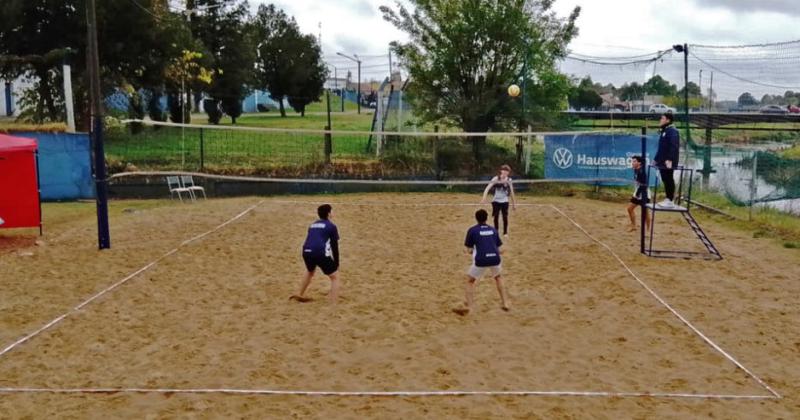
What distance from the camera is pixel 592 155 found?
68.2 feet

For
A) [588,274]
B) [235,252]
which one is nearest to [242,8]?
[235,252]

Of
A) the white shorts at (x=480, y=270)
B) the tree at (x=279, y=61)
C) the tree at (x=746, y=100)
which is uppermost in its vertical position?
the tree at (x=279, y=61)

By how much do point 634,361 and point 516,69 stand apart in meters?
17.1

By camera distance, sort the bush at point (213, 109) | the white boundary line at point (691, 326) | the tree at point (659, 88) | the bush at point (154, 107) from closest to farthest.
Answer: the white boundary line at point (691, 326) → the tree at point (659, 88) → the bush at point (154, 107) → the bush at point (213, 109)

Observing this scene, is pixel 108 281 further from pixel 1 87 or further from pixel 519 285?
pixel 1 87

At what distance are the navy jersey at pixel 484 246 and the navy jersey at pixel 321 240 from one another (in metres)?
1.74

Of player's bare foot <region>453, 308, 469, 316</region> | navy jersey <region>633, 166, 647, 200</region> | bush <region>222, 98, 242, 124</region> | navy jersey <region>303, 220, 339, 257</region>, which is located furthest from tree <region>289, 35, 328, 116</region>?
player's bare foot <region>453, 308, 469, 316</region>

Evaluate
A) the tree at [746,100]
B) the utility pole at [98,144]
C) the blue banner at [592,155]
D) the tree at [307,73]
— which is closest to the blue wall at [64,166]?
the utility pole at [98,144]

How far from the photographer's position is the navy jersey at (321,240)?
9062mm

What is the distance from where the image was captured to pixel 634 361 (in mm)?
7152

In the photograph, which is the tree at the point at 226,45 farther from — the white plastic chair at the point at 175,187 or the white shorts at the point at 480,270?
the white shorts at the point at 480,270

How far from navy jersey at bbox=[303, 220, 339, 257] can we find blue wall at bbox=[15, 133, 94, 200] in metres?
12.5

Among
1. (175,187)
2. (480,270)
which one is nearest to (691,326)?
(480,270)

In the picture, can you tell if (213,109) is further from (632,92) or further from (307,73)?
(632,92)
